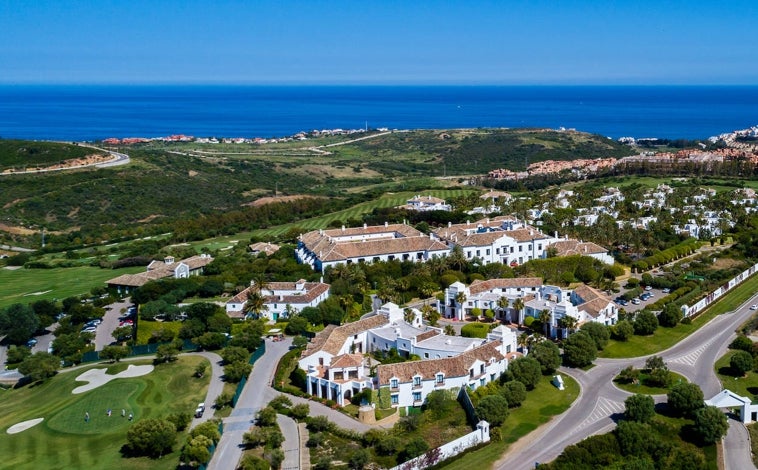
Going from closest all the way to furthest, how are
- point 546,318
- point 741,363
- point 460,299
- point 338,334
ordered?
point 741,363 < point 338,334 < point 546,318 < point 460,299

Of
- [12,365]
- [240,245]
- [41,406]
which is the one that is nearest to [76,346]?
[12,365]

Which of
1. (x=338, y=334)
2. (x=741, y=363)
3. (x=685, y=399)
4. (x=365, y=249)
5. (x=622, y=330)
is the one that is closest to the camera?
(x=685, y=399)

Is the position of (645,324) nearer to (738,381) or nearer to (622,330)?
(622,330)

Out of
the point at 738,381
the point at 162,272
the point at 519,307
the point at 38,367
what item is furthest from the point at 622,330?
the point at 162,272

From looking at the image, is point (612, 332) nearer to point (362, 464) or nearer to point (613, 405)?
point (613, 405)

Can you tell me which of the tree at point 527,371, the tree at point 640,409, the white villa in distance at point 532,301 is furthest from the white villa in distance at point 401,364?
the tree at point 640,409

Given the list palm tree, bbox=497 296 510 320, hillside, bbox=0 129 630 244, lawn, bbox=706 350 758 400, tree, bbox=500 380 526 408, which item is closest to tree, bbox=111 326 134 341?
palm tree, bbox=497 296 510 320
